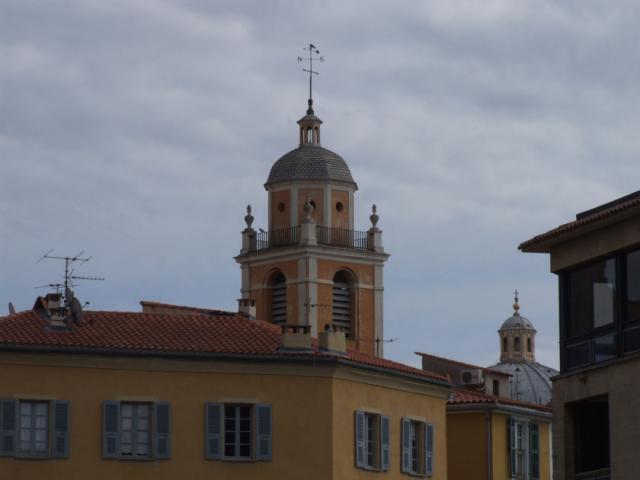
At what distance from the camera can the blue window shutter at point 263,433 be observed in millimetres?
58719

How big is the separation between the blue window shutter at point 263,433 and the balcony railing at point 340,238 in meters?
67.0

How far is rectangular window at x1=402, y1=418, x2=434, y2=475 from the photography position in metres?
61.9

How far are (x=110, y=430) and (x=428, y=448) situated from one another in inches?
376

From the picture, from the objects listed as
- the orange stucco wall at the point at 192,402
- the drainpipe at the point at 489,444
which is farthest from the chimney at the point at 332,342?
the drainpipe at the point at 489,444

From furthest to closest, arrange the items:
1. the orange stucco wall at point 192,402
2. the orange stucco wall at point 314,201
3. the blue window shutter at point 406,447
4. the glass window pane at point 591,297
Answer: the orange stucco wall at point 314,201 → the blue window shutter at point 406,447 → the orange stucco wall at point 192,402 → the glass window pane at point 591,297

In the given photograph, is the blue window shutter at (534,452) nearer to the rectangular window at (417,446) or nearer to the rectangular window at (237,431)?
the rectangular window at (417,446)

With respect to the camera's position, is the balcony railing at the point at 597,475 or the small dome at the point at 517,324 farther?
the small dome at the point at 517,324

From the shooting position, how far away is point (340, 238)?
416ft

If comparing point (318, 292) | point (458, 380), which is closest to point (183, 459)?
point (458, 380)

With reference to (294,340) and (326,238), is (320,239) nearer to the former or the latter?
(326,238)

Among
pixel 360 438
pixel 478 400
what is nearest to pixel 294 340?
pixel 360 438

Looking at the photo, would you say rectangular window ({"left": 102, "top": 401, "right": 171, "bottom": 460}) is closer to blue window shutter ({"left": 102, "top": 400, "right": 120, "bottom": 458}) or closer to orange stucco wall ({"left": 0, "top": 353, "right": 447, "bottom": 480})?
blue window shutter ({"left": 102, "top": 400, "right": 120, "bottom": 458})

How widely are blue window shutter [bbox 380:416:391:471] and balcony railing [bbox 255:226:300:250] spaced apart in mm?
64802

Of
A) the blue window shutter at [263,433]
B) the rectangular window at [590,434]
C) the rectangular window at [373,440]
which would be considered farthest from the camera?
the rectangular window at [373,440]
